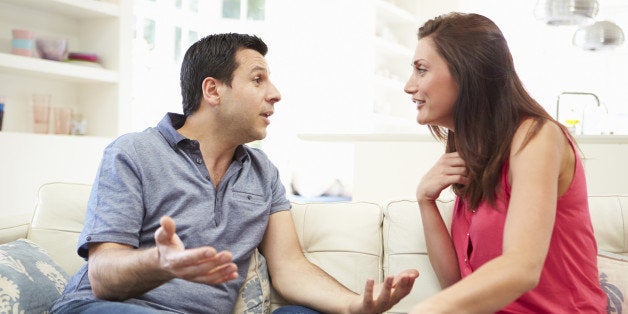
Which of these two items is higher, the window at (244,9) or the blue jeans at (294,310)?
the window at (244,9)

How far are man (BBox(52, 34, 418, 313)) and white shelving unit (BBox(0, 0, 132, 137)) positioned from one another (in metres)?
2.48

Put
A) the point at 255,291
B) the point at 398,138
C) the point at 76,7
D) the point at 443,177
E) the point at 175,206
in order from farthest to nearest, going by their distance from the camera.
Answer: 1. the point at 76,7
2. the point at 398,138
3. the point at 255,291
4. the point at 175,206
5. the point at 443,177

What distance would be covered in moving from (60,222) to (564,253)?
1403 mm

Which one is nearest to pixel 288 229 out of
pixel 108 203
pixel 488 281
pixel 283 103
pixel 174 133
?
pixel 174 133

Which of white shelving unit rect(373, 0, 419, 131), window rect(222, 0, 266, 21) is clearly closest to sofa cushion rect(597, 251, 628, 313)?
window rect(222, 0, 266, 21)

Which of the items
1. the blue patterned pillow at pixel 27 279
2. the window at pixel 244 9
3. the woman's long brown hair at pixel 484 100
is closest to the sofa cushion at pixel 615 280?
the woman's long brown hair at pixel 484 100

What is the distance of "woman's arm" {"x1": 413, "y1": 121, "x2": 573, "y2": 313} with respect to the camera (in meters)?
1.31

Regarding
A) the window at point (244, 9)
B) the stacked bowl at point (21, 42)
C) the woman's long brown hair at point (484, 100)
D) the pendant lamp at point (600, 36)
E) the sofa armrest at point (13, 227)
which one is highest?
the window at point (244, 9)

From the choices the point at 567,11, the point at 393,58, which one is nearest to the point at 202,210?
the point at 567,11

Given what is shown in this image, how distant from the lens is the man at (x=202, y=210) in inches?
63.3

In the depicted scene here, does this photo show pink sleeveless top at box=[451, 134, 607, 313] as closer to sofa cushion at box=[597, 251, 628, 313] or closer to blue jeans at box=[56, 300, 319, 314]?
sofa cushion at box=[597, 251, 628, 313]

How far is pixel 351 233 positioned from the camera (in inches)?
83.2

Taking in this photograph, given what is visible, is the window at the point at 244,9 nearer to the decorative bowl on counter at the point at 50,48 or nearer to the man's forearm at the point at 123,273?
the decorative bowl on counter at the point at 50,48

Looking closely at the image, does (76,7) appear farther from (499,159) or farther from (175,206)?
(499,159)
